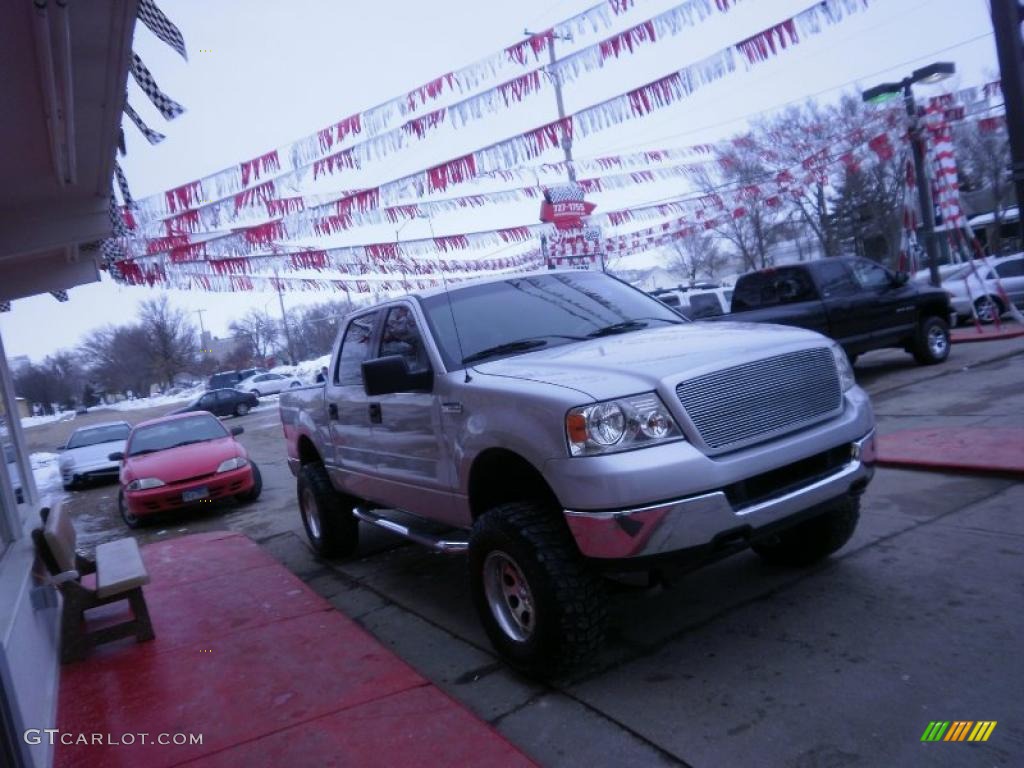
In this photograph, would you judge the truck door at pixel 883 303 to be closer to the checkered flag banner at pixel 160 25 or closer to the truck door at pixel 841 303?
the truck door at pixel 841 303

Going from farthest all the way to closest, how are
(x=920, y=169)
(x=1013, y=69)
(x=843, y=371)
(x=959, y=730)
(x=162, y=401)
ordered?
(x=162, y=401)
(x=920, y=169)
(x=1013, y=69)
(x=843, y=371)
(x=959, y=730)

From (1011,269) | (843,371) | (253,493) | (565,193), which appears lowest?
(253,493)

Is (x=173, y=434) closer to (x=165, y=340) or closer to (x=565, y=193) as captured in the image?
(x=565, y=193)

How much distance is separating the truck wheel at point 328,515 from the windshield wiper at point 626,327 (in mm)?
2943

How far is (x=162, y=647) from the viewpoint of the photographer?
5.09m

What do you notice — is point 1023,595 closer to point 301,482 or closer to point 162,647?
point 162,647

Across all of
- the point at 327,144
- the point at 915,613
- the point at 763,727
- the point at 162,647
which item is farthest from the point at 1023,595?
the point at 327,144

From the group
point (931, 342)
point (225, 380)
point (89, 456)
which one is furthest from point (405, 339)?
point (225, 380)

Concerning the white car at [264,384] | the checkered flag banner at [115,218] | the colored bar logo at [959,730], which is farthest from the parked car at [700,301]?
the white car at [264,384]

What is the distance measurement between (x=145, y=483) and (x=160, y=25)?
8.06 m

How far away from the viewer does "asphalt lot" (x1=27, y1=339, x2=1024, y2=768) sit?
3.08 m

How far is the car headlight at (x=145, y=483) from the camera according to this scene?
10.3 metres

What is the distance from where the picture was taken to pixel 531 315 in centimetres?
488

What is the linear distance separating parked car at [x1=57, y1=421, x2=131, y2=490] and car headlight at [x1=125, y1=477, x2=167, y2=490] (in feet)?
20.2
